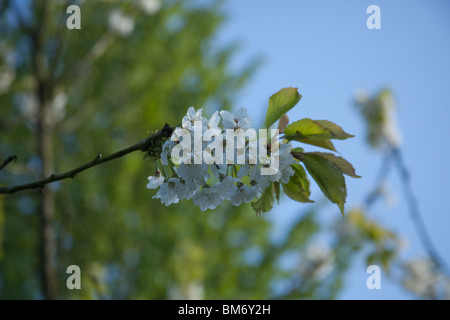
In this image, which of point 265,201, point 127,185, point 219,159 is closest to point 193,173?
point 219,159

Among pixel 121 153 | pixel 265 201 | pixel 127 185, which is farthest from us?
pixel 127 185

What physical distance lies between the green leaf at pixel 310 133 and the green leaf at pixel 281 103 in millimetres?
26

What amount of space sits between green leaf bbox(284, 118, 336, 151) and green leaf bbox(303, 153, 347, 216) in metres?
0.02

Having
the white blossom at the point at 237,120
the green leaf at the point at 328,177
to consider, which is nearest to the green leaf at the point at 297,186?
the green leaf at the point at 328,177

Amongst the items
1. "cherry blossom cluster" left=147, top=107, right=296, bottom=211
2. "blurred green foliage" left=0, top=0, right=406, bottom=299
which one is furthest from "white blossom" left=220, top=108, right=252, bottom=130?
"blurred green foliage" left=0, top=0, right=406, bottom=299

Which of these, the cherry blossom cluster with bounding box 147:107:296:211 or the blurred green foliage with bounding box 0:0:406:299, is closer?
the cherry blossom cluster with bounding box 147:107:296:211

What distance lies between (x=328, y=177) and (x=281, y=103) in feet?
0.44

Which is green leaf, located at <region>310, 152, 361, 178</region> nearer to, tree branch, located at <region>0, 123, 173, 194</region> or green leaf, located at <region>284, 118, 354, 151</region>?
green leaf, located at <region>284, 118, 354, 151</region>

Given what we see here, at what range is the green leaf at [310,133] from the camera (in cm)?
62

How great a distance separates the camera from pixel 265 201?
26.9 inches

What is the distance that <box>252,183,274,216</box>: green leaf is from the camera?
2.23 ft

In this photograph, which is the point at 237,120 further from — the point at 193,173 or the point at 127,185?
the point at 127,185

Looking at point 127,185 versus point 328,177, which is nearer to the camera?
point 328,177

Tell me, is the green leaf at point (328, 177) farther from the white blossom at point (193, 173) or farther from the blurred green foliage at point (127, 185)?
the blurred green foliage at point (127, 185)
